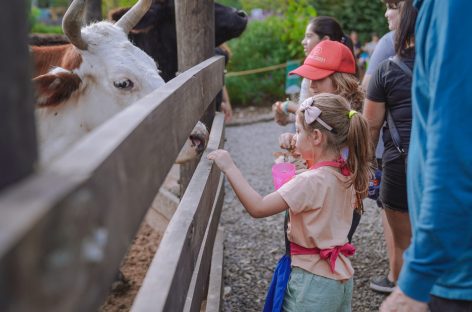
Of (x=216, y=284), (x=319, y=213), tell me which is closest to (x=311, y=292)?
(x=319, y=213)

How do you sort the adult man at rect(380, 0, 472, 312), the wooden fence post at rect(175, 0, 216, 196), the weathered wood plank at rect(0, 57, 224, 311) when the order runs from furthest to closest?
1. the wooden fence post at rect(175, 0, 216, 196)
2. the adult man at rect(380, 0, 472, 312)
3. the weathered wood plank at rect(0, 57, 224, 311)

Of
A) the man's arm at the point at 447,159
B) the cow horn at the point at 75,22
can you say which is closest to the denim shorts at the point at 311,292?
the man's arm at the point at 447,159

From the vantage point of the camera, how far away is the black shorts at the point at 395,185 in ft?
10.4

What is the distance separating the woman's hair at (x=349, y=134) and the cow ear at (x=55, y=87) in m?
1.25

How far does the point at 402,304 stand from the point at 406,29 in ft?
5.60

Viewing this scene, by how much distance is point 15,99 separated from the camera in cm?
63

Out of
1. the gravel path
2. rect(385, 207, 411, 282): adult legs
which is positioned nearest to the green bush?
the gravel path

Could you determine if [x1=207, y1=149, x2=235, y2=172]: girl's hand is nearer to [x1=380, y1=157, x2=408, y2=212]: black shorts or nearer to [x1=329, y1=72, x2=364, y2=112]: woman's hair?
[x1=329, y1=72, x2=364, y2=112]: woman's hair

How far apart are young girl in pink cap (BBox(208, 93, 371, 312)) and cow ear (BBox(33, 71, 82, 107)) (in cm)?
96

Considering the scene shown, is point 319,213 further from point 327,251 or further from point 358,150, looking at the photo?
point 358,150

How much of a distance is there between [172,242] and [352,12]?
549 inches

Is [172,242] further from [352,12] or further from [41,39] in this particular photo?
[352,12]

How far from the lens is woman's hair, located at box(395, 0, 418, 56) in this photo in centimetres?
257

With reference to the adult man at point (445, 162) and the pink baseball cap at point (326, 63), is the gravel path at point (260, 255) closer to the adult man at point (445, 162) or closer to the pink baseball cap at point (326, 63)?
the pink baseball cap at point (326, 63)
